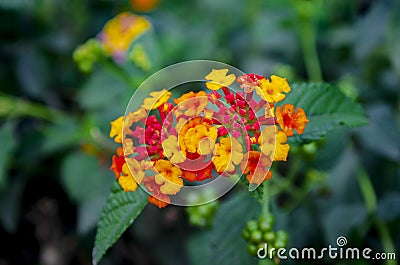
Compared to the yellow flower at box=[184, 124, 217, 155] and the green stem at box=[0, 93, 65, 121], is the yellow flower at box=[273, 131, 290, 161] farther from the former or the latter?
the green stem at box=[0, 93, 65, 121]

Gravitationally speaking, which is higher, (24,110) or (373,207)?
(24,110)

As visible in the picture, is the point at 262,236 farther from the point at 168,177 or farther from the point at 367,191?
the point at 367,191

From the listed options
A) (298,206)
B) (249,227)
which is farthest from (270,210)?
(298,206)

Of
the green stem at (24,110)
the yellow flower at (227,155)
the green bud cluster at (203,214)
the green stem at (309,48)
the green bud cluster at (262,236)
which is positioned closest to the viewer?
the yellow flower at (227,155)

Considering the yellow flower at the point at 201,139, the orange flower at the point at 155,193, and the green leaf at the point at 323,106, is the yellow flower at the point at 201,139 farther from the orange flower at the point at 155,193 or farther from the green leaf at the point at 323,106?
the green leaf at the point at 323,106

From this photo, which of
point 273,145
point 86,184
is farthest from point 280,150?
point 86,184

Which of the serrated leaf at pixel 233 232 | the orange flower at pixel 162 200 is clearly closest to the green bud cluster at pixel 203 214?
the serrated leaf at pixel 233 232
